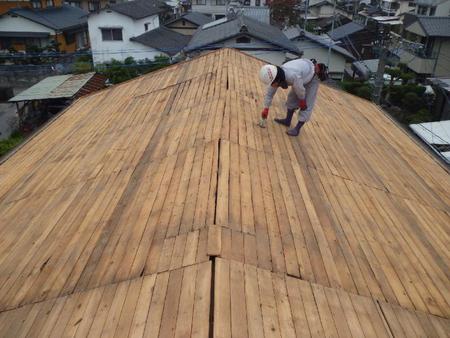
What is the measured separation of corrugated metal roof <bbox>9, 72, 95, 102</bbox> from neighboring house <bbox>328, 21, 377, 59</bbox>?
2004cm

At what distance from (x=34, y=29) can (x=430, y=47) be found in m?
24.5

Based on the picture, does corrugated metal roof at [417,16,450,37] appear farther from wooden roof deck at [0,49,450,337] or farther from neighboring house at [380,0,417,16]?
neighboring house at [380,0,417,16]

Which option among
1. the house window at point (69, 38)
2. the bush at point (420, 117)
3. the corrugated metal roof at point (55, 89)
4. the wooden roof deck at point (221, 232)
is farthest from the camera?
the house window at point (69, 38)

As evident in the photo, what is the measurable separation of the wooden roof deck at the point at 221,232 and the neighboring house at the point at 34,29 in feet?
75.4

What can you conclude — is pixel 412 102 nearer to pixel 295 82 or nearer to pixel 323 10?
pixel 295 82

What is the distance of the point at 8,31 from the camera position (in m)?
26.5

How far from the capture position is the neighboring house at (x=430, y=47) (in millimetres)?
21922

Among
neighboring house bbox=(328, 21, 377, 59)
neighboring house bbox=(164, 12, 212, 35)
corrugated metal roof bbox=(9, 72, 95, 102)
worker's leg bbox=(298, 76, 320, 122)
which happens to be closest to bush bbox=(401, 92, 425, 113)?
neighboring house bbox=(328, 21, 377, 59)

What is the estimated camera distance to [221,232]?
127 inches

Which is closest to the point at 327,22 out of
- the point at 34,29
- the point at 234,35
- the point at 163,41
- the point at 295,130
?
the point at 163,41

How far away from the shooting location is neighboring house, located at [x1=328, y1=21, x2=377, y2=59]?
99.4 ft

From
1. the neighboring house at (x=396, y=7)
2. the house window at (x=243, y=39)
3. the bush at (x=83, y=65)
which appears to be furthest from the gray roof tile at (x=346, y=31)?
the bush at (x=83, y=65)

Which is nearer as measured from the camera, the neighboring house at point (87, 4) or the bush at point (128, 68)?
the bush at point (128, 68)

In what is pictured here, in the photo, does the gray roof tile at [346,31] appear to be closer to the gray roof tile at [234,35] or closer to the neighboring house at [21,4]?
the gray roof tile at [234,35]
